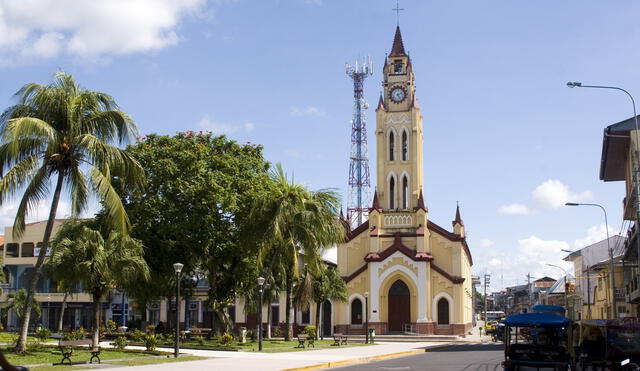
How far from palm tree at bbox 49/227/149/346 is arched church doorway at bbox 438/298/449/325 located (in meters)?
37.0

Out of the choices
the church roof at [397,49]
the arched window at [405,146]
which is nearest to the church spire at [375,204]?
the arched window at [405,146]

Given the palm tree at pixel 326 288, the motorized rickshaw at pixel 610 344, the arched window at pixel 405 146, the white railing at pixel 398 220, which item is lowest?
the motorized rickshaw at pixel 610 344

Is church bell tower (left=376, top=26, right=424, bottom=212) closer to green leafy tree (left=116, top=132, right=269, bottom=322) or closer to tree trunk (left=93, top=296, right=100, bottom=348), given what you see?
green leafy tree (left=116, top=132, right=269, bottom=322)

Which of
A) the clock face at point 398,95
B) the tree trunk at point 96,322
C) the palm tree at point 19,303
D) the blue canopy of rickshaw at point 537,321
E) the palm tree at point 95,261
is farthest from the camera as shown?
the clock face at point 398,95

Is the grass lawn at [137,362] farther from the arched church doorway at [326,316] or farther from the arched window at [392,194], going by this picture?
the arched window at [392,194]

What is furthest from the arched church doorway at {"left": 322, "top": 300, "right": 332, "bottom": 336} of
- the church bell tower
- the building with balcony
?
the building with balcony

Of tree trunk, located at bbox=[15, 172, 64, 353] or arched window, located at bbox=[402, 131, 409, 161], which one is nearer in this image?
tree trunk, located at bbox=[15, 172, 64, 353]

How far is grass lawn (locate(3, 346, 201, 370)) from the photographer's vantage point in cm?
2161

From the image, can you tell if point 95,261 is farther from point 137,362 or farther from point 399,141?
point 399,141

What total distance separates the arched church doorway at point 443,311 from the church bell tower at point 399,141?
28.6 ft

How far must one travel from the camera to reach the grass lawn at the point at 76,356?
70.9 ft

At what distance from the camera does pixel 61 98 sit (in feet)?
76.5

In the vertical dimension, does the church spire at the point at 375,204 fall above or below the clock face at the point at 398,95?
below

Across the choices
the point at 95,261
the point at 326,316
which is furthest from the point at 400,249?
the point at 95,261
